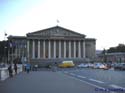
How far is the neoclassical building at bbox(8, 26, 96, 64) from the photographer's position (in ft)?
490

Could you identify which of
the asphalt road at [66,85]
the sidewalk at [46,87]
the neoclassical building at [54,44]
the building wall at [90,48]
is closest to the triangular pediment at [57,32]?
the neoclassical building at [54,44]

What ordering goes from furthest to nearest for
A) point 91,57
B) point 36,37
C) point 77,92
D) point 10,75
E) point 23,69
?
point 91,57
point 36,37
point 23,69
point 10,75
point 77,92

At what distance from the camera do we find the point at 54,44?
151 meters

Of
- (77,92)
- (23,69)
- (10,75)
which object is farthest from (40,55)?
(77,92)

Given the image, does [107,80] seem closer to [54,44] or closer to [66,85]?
[66,85]

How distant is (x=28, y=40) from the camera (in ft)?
490

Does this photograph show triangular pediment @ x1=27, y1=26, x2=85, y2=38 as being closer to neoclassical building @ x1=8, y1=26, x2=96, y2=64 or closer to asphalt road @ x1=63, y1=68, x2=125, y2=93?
neoclassical building @ x1=8, y1=26, x2=96, y2=64

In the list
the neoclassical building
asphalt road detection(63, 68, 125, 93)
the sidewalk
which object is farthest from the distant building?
the sidewalk

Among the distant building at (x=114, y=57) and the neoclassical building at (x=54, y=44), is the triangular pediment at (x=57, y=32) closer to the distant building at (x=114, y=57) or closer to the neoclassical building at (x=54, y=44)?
the neoclassical building at (x=54, y=44)

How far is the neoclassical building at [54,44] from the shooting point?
5886 inches

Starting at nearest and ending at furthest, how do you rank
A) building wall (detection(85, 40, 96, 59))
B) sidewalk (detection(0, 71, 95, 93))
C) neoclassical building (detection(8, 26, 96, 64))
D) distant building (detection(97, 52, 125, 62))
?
sidewalk (detection(0, 71, 95, 93))
distant building (detection(97, 52, 125, 62))
neoclassical building (detection(8, 26, 96, 64))
building wall (detection(85, 40, 96, 59))

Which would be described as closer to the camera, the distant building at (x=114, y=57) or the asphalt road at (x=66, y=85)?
the asphalt road at (x=66, y=85)

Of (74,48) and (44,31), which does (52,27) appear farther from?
(74,48)

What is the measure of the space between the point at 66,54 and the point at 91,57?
48.6 feet
